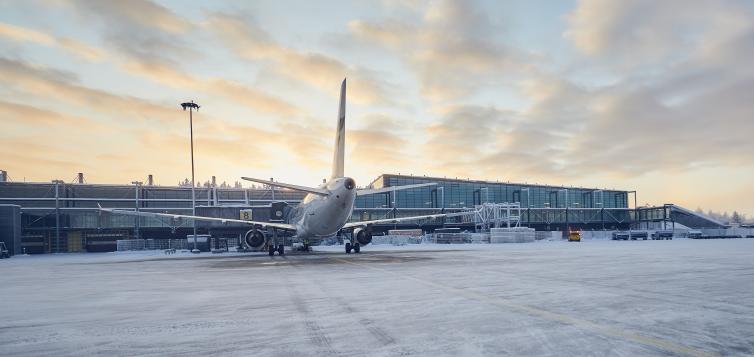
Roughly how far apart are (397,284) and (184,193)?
8654 cm

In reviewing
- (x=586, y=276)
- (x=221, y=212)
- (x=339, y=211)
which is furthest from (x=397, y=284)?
(x=221, y=212)

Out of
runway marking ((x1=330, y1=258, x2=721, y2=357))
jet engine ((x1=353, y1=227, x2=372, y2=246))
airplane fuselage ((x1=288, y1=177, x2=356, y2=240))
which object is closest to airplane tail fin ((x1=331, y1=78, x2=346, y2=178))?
airplane fuselage ((x1=288, y1=177, x2=356, y2=240))

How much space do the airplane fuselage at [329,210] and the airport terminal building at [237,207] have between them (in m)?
18.5

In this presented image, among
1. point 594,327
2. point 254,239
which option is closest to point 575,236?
point 254,239

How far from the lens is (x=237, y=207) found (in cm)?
6712

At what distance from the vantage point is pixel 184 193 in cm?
9194

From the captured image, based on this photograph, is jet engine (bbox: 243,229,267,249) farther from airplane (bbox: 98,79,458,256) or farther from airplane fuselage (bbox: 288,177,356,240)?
airplane fuselage (bbox: 288,177,356,240)

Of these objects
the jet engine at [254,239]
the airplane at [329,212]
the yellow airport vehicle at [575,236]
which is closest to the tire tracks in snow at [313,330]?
the airplane at [329,212]

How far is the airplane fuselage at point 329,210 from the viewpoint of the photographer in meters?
33.0

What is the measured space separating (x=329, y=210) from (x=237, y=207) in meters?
37.7

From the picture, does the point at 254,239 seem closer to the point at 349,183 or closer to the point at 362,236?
Answer: the point at 362,236

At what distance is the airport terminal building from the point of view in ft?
247

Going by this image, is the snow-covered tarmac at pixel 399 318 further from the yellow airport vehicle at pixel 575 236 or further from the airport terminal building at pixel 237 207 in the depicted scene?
the yellow airport vehicle at pixel 575 236

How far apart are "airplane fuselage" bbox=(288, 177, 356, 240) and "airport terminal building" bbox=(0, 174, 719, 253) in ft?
60.8
